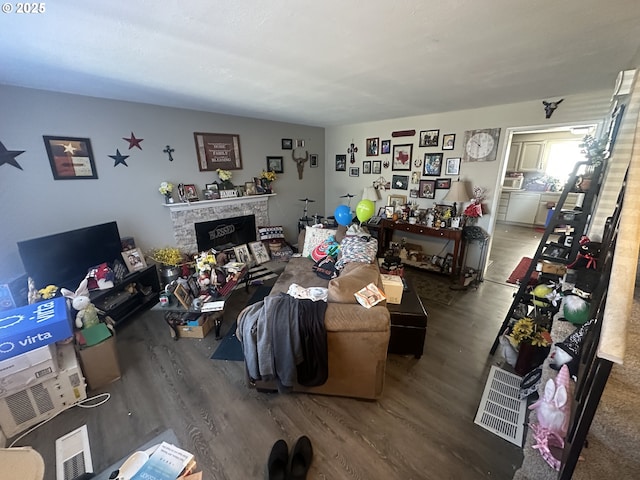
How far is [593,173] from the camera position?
1904 millimetres

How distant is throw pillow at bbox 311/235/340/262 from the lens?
10.2 feet

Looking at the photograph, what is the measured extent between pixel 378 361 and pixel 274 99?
2.73 m

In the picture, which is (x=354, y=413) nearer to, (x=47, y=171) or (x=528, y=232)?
(x=47, y=171)

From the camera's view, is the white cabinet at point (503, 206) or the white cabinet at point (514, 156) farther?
the white cabinet at point (503, 206)

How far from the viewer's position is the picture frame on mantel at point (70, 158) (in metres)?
2.44

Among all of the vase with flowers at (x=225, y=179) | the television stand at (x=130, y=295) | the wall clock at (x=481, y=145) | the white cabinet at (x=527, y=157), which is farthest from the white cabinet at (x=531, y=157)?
the television stand at (x=130, y=295)

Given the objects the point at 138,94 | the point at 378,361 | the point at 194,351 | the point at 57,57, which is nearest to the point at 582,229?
the point at 378,361

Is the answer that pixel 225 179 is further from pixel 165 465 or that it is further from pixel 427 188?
pixel 165 465

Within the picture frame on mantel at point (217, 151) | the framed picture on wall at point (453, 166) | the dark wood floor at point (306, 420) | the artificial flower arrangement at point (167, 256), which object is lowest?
the dark wood floor at point (306, 420)

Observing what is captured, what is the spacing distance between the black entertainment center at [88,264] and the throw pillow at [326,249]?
2025 millimetres

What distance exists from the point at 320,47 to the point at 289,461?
2.41m

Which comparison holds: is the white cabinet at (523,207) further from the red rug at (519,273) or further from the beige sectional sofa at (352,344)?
the beige sectional sofa at (352,344)

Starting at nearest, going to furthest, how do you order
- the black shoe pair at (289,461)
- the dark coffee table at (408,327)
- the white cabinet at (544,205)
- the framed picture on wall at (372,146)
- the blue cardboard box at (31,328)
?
the black shoe pair at (289,461) → the blue cardboard box at (31,328) → the dark coffee table at (408,327) → the framed picture on wall at (372,146) → the white cabinet at (544,205)

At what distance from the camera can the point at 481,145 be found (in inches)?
132
